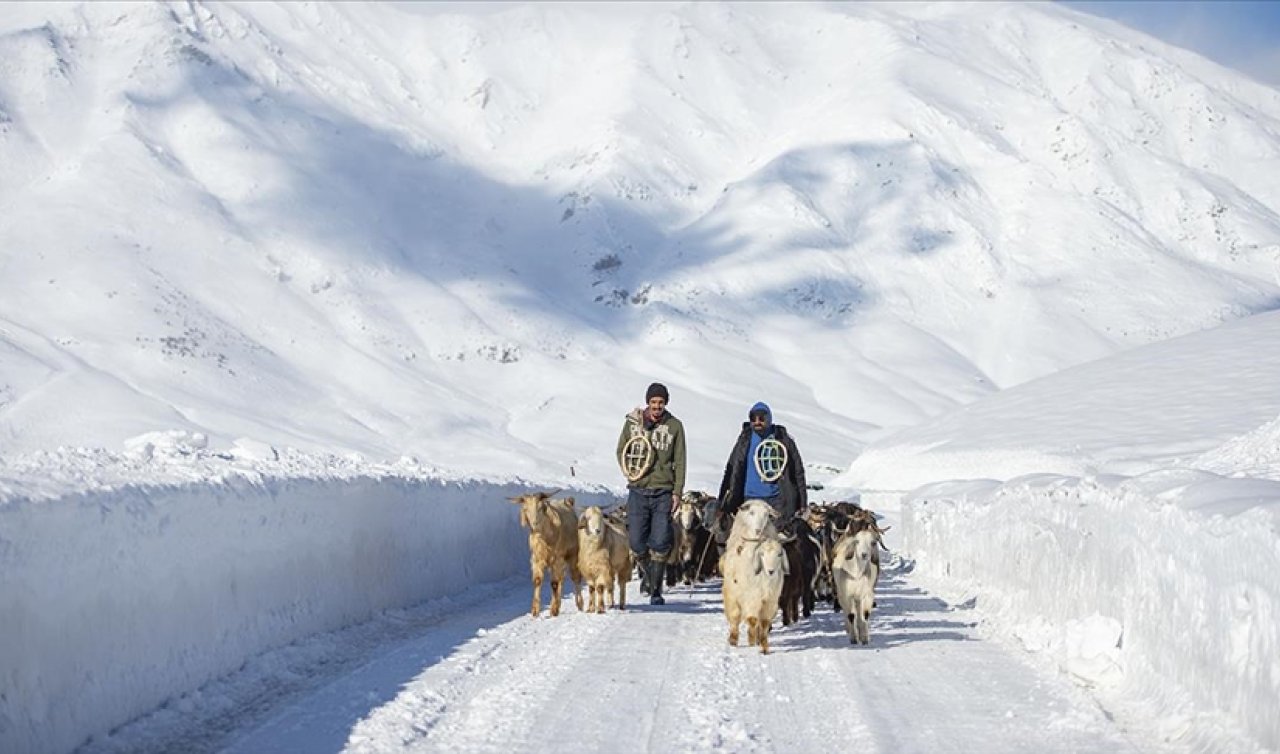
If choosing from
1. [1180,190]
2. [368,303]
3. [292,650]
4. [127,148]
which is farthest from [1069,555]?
[1180,190]

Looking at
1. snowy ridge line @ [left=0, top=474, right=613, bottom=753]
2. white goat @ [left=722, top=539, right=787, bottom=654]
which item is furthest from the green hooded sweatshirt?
white goat @ [left=722, top=539, right=787, bottom=654]

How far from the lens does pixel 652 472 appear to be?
14414mm

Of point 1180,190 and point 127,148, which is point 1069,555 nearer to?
point 127,148

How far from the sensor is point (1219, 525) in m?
7.33

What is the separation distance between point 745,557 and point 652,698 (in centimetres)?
236

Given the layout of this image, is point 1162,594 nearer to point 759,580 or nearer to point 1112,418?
point 759,580

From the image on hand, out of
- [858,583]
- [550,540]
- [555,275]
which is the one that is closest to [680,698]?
[858,583]

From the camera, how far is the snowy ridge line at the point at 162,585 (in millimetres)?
6641

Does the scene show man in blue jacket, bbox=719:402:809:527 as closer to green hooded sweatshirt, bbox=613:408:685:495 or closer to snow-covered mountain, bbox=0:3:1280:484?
green hooded sweatshirt, bbox=613:408:685:495

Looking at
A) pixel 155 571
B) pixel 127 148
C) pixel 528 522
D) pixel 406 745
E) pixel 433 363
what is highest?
pixel 127 148

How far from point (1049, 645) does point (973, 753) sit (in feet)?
13.2

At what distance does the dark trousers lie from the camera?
14570 mm

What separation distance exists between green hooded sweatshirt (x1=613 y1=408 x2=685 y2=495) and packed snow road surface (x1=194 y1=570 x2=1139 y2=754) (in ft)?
7.14

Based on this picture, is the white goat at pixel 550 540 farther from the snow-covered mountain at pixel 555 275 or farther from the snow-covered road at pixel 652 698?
the snow-covered mountain at pixel 555 275
